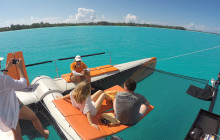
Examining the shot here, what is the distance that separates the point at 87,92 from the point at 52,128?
171 centimetres

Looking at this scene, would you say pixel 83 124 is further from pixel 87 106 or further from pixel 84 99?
pixel 84 99

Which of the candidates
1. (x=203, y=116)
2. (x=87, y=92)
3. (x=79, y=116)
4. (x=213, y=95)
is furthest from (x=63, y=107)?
(x=213, y=95)

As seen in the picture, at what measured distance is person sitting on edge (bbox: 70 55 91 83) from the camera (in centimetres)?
365

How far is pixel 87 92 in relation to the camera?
208 cm

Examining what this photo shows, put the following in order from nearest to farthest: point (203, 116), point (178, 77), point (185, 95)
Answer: point (203, 116)
point (185, 95)
point (178, 77)

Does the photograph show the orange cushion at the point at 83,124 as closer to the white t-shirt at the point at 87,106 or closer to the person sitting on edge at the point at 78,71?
the white t-shirt at the point at 87,106

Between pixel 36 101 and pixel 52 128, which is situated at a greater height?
pixel 36 101

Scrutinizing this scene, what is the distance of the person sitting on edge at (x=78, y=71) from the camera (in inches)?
144

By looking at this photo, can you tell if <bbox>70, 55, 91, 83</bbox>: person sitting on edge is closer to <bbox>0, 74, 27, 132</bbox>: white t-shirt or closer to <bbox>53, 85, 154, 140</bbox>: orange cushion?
<bbox>53, 85, 154, 140</bbox>: orange cushion

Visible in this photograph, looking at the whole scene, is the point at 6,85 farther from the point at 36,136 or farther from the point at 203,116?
the point at 203,116

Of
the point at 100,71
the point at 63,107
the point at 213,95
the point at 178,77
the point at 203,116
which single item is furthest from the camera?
the point at 178,77

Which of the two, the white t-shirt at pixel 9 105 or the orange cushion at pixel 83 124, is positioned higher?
the white t-shirt at pixel 9 105

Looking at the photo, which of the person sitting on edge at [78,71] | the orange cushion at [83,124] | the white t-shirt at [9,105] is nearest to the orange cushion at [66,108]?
the orange cushion at [83,124]

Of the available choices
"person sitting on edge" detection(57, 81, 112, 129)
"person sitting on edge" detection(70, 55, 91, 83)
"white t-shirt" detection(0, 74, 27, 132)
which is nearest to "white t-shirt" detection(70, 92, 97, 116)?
"person sitting on edge" detection(57, 81, 112, 129)
